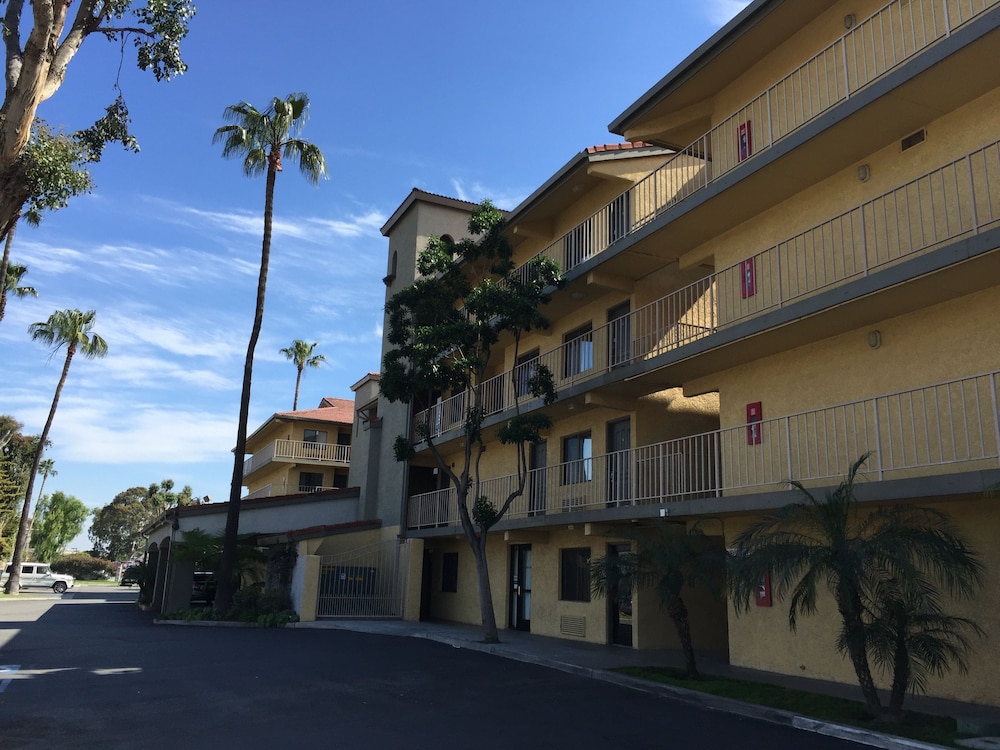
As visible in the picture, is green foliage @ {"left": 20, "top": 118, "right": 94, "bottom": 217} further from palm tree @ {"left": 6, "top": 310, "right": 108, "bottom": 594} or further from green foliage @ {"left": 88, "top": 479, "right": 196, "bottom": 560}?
green foliage @ {"left": 88, "top": 479, "right": 196, "bottom": 560}

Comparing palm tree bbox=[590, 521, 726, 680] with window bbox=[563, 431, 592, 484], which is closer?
palm tree bbox=[590, 521, 726, 680]

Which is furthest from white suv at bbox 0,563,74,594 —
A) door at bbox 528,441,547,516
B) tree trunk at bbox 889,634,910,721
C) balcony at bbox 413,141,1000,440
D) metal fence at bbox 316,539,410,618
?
tree trunk at bbox 889,634,910,721

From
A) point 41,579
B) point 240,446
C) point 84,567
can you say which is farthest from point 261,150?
point 84,567

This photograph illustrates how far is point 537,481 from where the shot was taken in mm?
20547

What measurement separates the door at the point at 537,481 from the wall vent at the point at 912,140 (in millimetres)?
11072

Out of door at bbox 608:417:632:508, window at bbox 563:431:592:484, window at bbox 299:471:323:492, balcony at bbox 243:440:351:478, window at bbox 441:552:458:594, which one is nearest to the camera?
door at bbox 608:417:632:508

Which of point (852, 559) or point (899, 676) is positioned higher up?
point (852, 559)

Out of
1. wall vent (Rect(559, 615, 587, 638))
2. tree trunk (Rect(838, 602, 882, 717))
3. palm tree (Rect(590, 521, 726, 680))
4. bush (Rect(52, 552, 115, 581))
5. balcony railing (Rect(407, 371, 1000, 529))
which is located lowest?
bush (Rect(52, 552, 115, 581))

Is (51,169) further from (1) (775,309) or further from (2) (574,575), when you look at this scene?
(2) (574,575)

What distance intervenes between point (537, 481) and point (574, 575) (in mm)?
2816

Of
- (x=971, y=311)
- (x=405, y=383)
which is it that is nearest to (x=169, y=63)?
(x=405, y=383)

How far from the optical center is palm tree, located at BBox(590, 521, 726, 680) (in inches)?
461

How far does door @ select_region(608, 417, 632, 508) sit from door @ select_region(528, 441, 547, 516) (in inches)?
97.3

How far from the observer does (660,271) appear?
1766cm
